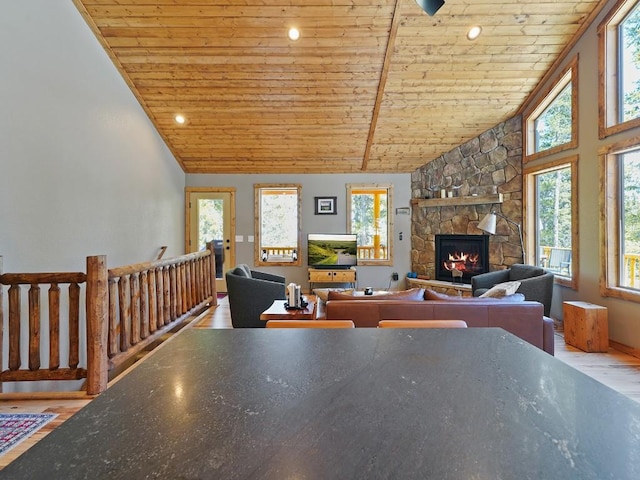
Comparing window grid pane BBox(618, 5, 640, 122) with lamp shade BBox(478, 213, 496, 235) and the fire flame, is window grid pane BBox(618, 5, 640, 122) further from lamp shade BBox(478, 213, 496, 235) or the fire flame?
Result: the fire flame

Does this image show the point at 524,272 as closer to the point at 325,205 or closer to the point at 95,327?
the point at 325,205

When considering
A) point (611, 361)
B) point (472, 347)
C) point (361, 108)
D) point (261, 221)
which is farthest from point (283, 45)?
point (611, 361)

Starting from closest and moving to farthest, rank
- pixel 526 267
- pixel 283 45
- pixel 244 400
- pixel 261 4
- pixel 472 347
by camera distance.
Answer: pixel 244 400, pixel 472 347, pixel 261 4, pixel 283 45, pixel 526 267

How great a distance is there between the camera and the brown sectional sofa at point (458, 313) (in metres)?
2.97

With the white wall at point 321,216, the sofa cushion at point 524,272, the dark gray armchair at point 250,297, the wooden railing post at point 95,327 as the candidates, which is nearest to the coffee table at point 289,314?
the dark gray armchair at point 250,297

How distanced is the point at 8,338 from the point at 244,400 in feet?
10.5

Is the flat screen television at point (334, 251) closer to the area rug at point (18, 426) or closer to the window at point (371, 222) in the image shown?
the window at point (371, 222)

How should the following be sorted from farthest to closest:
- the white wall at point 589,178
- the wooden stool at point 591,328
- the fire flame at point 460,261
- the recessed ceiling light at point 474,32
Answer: the fire flame at point 460,261, the recessed ceiling light at point 474,32, the white wall at point 589,178, the wooden stool at point 591,328

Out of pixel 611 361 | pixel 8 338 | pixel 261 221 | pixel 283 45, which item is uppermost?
pixel 283 45

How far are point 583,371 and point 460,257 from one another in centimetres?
333

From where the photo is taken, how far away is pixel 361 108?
18.5ft

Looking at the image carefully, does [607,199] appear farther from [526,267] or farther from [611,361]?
[611,361]

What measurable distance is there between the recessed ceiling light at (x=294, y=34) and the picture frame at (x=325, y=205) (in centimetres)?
346

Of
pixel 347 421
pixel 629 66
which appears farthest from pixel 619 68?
pixel 347 421
